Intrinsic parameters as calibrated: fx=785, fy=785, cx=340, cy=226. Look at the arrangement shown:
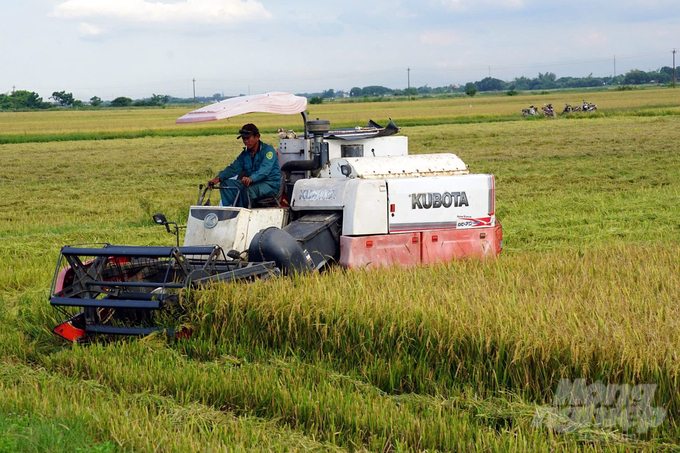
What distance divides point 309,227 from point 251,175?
39.5 inches

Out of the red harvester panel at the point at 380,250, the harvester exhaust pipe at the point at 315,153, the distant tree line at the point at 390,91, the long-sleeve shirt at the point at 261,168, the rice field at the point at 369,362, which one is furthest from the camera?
the distant tree line at the point at 390,91

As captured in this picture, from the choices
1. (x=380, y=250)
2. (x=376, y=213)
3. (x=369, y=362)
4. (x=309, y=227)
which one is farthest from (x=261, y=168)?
(x=369, y=362)

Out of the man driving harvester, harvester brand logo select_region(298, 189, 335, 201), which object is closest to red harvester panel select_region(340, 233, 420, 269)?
harvester brand logo select_region(298, 189, 335, 201)

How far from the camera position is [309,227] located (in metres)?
7.58

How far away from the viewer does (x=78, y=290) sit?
22.5 feet

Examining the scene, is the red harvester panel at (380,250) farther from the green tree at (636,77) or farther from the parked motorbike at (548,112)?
the green tree at (636,77)

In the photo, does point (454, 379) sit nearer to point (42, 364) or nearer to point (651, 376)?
point (651, 376)

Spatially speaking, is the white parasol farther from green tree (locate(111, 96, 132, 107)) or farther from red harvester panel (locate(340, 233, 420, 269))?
green tree (locate(111, 96, 132, 107))

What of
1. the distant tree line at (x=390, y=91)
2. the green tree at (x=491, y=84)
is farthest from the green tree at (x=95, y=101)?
the green tree at (x=491, y=84)

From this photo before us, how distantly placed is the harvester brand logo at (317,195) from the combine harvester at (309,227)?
0.01 m

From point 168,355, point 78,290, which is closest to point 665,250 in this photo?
point 168,355

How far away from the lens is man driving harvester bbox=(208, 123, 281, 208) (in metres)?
8.02

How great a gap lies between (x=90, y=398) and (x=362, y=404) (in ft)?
A: 5.91

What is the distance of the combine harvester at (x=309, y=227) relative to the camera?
264 inches
